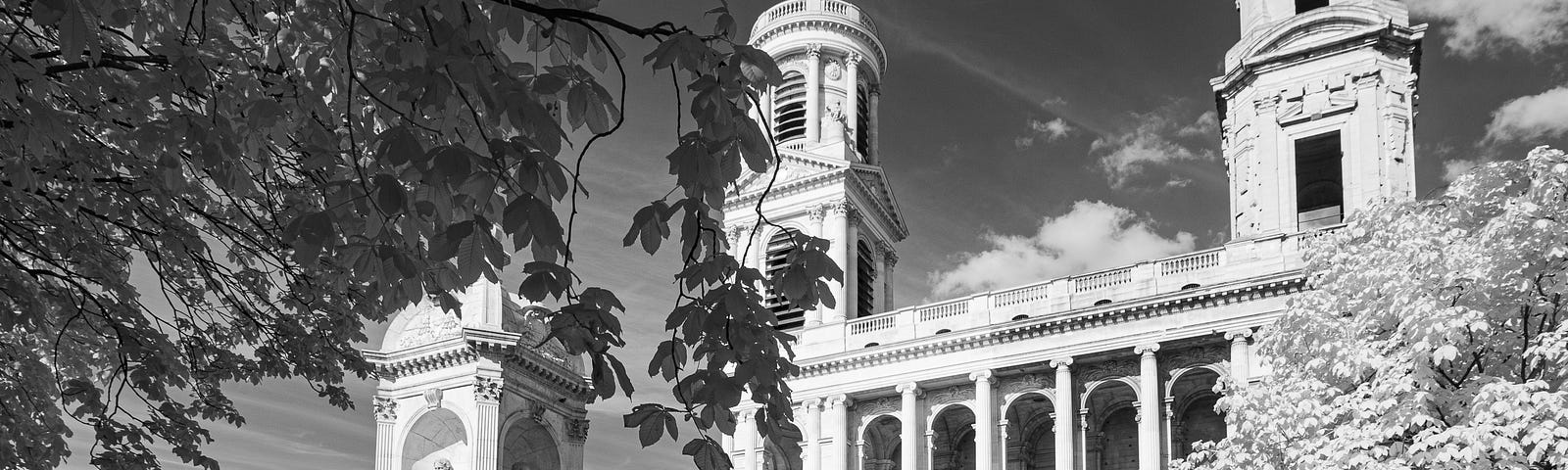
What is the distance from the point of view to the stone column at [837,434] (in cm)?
4081

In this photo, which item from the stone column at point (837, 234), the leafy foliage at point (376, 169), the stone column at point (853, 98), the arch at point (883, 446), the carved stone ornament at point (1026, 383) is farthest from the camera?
the stone column at point (853, 98)

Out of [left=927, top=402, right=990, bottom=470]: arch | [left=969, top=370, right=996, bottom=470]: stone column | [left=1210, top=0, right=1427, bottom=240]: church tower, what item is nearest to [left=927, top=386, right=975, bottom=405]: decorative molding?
[left=969, top=370, right=996, bottom=470]: stone column

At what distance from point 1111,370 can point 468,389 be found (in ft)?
67.9

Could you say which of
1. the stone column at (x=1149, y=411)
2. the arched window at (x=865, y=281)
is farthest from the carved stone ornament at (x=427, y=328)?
the stone column at (x=1149, y=411)

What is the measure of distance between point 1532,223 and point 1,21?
19.2 meters

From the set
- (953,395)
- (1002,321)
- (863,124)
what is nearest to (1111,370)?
(1002,321)

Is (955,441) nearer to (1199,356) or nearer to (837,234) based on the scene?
(837,234)

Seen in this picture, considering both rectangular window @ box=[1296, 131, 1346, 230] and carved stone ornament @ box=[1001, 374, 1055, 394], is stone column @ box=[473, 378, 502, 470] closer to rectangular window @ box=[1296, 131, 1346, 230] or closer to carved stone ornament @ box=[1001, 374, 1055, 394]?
carved stone ornament @ box=[1001, 374, 1055, 394]

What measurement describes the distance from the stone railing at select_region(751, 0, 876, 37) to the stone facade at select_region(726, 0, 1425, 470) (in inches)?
296

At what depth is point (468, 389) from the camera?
44.8m

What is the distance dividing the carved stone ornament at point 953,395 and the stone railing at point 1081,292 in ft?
5.71

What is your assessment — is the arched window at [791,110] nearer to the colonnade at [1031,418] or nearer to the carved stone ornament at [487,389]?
the colonnade at [1031,418]

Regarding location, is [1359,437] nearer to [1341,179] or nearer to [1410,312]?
[1410,312]

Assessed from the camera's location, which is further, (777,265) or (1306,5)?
(777,265)
